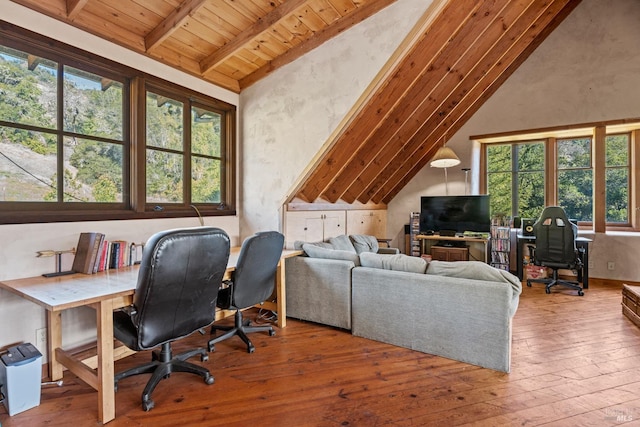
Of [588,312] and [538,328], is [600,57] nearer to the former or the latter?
[588,312]

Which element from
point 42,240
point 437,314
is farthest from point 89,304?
point 437,314

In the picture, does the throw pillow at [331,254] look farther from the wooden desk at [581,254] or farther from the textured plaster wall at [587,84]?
the textured plaster wall at [587,84]

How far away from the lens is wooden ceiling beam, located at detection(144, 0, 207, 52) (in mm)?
2589

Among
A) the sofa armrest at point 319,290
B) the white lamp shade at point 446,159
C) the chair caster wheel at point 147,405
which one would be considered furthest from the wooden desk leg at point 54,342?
the white lamp shade at point 446,159

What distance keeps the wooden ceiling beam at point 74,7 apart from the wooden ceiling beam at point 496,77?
455cm

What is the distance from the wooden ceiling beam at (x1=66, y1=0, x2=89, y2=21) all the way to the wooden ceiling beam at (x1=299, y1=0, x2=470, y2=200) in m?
2.31

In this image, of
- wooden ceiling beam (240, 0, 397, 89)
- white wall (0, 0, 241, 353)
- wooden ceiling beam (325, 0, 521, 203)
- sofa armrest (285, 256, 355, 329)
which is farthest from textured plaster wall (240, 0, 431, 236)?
white wall (0, 0, 241, 353)

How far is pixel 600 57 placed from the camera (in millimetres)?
4613

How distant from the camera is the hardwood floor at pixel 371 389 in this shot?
180cm

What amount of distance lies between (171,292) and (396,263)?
1791mm

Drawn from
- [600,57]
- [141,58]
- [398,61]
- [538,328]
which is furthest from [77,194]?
[600,57]

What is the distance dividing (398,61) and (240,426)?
3.08 metres

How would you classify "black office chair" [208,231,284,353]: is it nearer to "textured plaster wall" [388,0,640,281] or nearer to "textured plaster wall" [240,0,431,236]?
"textured plaster wall" [240,0,431,236]

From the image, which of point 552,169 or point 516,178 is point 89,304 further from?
point 552,169
